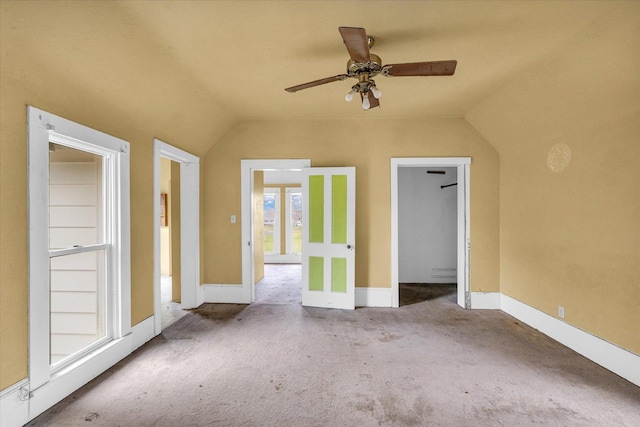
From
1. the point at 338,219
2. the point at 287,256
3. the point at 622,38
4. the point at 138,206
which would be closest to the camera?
the point at 622,38

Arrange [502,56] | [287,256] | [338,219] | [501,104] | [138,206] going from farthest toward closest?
[287,256], [338,219], [501,104], [138,206], [502,56]

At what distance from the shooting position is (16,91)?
5.55ft

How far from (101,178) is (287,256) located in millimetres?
5420

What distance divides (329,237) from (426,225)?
93.6 inches

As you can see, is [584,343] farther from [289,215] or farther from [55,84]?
[289,215]

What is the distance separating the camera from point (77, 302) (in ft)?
8.55

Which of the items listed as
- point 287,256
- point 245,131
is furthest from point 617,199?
point 287,256

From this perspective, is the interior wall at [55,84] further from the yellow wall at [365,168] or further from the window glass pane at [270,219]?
the window glass pane at [270,219]

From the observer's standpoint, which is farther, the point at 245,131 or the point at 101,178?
the point at 245,131

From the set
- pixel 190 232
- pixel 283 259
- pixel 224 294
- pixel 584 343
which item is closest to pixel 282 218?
pixel 283 259

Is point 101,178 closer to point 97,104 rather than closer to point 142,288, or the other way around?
point 97,104

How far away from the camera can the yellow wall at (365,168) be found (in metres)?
3.97

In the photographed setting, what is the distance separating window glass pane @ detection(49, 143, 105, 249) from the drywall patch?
179 inches

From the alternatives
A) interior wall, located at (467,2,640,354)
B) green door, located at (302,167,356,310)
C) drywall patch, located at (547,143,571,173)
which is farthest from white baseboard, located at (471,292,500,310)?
drywall patch, located at (547,143,571,173)
